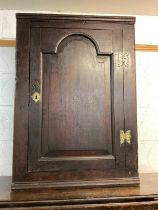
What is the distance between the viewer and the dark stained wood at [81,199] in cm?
99

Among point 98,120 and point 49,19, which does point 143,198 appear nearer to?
point 98,120

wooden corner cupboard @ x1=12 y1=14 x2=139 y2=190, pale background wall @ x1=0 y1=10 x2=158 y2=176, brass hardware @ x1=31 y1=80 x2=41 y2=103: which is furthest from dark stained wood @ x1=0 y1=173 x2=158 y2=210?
pale background wall @ x1=0 y1=10 x2=158 y2=176

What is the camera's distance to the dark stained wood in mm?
994

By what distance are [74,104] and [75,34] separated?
1.04 ft

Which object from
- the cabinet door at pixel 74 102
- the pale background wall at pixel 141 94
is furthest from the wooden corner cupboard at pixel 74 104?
the pale background wall at pixel 141 94

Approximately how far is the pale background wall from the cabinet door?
46 centimetres

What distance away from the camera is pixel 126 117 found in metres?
1.20

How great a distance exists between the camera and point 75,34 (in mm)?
1215

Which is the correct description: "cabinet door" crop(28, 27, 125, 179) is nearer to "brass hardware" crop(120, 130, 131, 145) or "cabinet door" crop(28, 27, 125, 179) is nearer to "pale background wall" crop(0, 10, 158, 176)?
"brass hardware" crop(120, 130, 131, 145)

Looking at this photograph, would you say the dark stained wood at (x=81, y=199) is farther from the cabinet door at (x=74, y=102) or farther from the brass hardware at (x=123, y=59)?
the brass hardware at (x=123, y=59)

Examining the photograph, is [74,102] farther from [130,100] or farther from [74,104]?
[130,100]

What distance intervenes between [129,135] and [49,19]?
2.07 feet

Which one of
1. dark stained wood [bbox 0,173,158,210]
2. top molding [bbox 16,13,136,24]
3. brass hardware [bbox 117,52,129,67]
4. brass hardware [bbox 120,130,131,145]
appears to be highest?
top molding [bbox 16,13,136,24]

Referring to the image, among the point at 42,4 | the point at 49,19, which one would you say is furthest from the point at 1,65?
the point at 49,19
